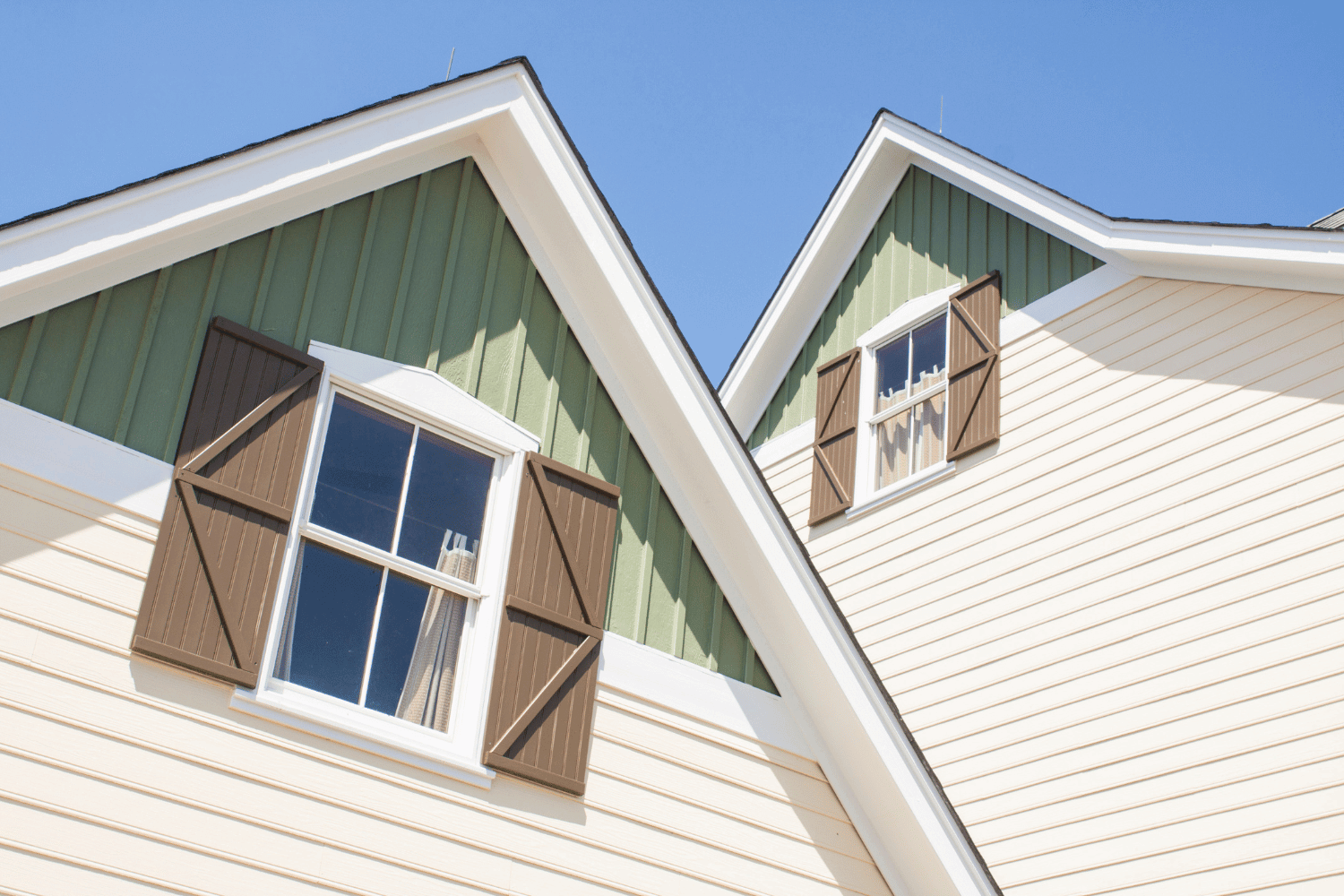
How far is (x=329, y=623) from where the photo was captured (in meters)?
5.19

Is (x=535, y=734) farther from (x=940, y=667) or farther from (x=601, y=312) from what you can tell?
(x=940, y=667)

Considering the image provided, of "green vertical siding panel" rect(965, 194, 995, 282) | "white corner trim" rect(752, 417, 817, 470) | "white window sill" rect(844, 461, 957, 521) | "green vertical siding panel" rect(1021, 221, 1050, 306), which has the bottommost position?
"white window sill" rect(844, 461, 957, 521)

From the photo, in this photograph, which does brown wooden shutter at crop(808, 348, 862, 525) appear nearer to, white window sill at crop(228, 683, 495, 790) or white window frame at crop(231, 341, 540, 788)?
white window frame at crop(231, 341, 540, 788)

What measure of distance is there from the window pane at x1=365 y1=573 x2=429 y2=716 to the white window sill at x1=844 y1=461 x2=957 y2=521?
213 inches

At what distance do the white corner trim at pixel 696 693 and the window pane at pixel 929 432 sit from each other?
4.26 metres

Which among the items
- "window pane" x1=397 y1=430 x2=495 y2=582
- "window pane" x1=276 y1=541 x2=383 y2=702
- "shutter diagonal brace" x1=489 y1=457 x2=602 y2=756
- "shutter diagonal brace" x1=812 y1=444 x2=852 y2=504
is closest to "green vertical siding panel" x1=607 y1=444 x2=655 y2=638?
"shutter diagonal brace" x1=489 y1=457 x2=602 y2=756

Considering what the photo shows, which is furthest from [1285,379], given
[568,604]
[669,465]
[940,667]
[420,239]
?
[420,239]

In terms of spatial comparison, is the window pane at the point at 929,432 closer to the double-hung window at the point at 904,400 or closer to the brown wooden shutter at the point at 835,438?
the double-hung window at the point at 904,400

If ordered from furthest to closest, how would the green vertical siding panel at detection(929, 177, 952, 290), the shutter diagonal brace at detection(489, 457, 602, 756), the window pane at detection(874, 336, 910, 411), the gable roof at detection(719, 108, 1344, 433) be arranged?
the green vertical siding panel at detection(929, 177, 952, 290) → the window pane at detection(874, 336, 910, 411) → the gable roof at detection(719, 108, 1344, 433) → the shutter diagonal brace at detection(489, 457, 602, 756)

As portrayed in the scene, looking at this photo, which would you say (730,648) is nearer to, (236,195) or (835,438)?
(236,195)

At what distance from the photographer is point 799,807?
6094mm

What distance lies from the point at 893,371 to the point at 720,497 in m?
4.92

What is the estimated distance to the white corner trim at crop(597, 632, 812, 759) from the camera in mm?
5875

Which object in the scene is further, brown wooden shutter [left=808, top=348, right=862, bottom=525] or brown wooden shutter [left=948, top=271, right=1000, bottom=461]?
brown wooden shutter [left=808, top=348, right=862, bottom=525]
